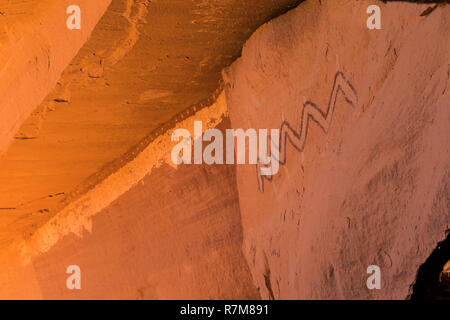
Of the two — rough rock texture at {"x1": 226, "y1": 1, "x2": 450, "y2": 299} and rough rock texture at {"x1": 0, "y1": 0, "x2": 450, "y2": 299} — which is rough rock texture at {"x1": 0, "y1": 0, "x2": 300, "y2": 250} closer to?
rough rock texture at {"x1": 0, "y1": 0, "x2": 450, "y2": 299}

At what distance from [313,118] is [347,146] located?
0.53 ft

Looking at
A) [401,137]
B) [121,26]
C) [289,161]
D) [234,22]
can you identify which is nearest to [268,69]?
[234,22]

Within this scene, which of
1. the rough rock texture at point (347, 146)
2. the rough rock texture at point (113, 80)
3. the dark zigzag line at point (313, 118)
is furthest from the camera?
the rough rock texture at point (113, 80)

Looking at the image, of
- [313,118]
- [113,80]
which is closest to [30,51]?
[113,80]

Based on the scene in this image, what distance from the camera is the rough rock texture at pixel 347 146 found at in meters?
1.12

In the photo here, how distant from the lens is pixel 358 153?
4.25 ft

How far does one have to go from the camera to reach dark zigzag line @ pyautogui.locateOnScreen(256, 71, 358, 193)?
136 cm

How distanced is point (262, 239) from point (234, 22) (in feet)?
2.02

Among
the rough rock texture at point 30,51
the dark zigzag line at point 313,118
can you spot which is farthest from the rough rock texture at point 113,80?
the dark zigzag line at point 313,118

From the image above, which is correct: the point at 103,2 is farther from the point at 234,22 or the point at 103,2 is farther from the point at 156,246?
the point at 156,246

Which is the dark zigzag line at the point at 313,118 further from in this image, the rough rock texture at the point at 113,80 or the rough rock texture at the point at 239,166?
the rough rock texture at the point at 113,80

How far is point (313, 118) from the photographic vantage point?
1470 millimetres

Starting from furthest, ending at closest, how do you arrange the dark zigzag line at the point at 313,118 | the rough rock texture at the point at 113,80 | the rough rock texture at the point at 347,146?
the rough rock texture at the point at 113,80 < the dark zigzag line at the point at 313,118 < the rough rock texture at the point at 347,146

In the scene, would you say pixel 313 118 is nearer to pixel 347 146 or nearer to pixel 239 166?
pixel 347 146
